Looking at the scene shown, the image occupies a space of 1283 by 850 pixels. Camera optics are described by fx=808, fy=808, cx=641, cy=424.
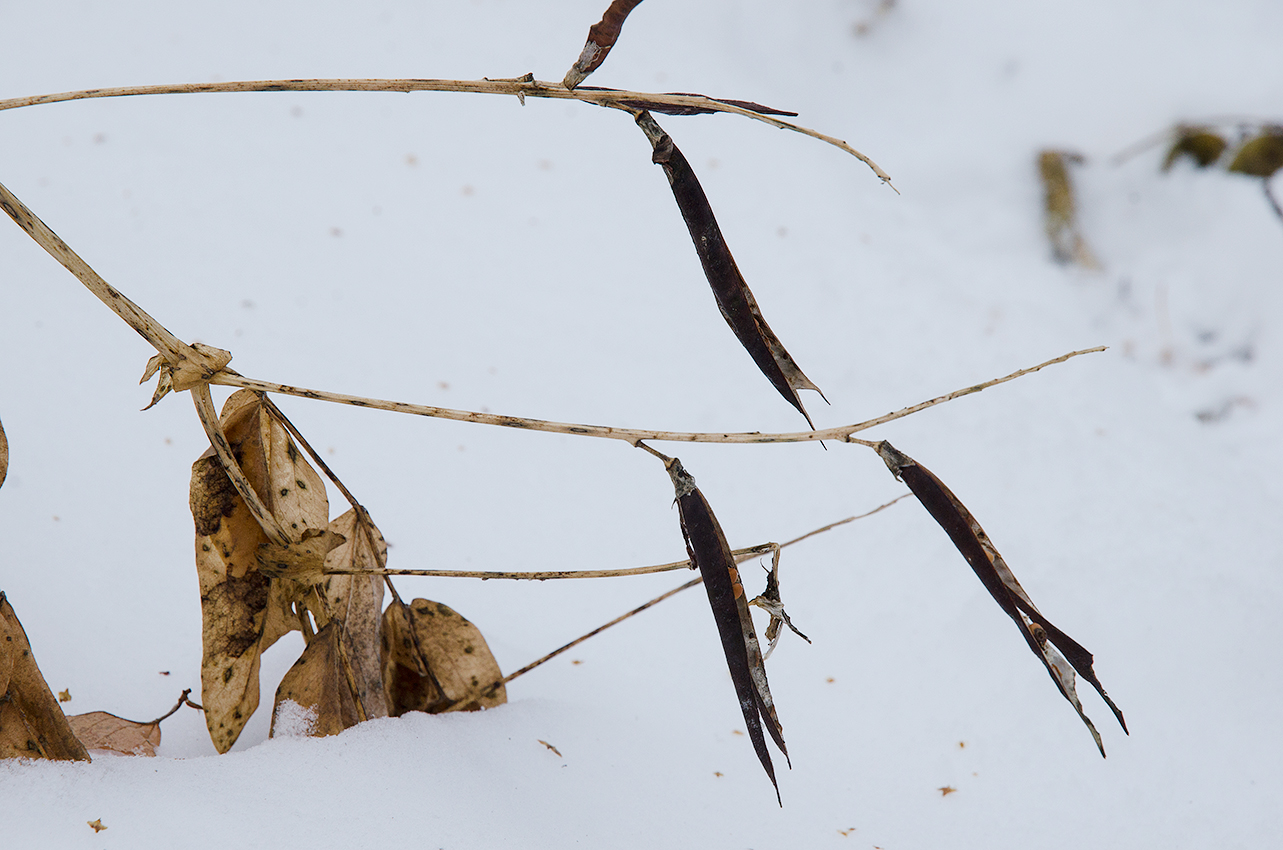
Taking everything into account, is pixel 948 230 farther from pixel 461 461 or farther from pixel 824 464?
pixel 461 461

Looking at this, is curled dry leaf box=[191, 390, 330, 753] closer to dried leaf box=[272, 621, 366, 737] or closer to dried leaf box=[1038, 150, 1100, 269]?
dried leaf box=[272, 621, 366, 737]

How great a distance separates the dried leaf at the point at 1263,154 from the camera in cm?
163

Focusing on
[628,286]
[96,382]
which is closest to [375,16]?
[628,286]

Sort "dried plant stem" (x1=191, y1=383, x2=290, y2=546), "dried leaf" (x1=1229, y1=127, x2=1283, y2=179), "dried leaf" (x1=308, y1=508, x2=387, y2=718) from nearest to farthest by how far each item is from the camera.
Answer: "dried plant stem" (x1=191, y1=383, x2=290, y2=546), "dried leaf" (x1=308, y1=508, x2=387, y2=718), "dried leaf" (x1=1229, y1=127, x2=1283, y2=179)

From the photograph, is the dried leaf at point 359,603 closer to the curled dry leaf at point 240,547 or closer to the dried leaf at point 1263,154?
the curled dry leaf at point 240,547

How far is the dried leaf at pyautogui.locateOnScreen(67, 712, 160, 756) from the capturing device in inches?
25.4

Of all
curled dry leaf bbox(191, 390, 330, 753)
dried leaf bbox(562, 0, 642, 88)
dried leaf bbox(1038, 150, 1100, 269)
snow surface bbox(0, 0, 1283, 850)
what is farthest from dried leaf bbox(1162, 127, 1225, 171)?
curled dry leaf bbox(191, 390, 330, 753)

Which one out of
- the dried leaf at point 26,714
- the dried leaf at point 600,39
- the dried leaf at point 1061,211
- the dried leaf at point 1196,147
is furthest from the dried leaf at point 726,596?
the dried leaf at point 1196,147

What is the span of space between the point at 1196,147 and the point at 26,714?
2111mm

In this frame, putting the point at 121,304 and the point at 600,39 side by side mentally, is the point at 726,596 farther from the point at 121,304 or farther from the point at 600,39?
the point at 121,304

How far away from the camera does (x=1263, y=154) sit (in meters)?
1.64

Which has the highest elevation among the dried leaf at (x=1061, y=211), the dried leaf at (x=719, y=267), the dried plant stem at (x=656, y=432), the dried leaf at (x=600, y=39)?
the dried leaf at (x=1061, y=211)

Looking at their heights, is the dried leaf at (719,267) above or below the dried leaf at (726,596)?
above

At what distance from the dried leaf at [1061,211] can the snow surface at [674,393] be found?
31 millimetres
